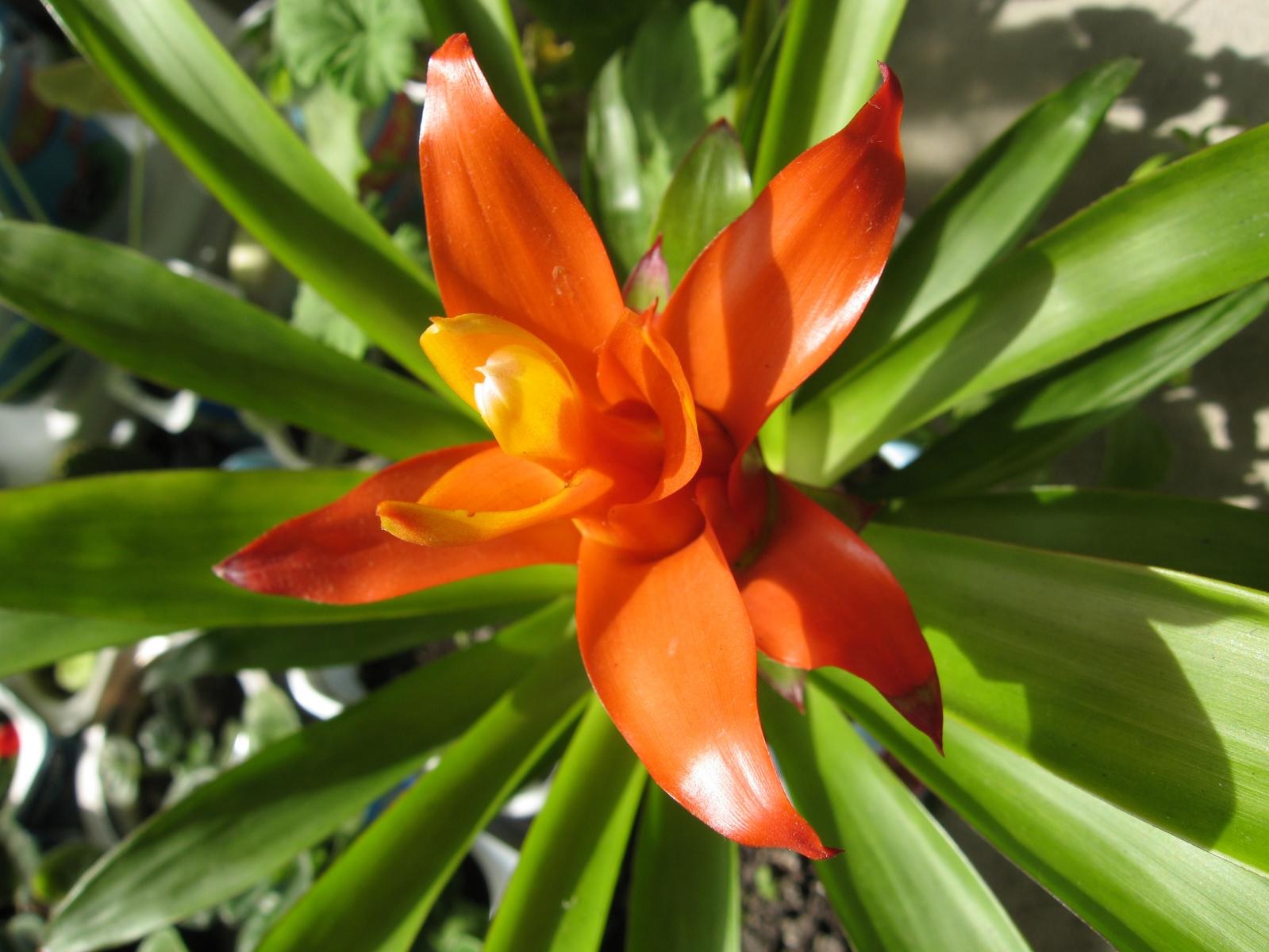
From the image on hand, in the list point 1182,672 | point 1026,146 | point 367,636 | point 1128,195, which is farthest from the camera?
point 367,636

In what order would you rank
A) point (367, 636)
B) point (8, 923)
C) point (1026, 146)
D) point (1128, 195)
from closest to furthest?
point (1128, 195) → point (1026, 146) → point (367, 636) → point (8, 923)

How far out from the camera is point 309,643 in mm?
857

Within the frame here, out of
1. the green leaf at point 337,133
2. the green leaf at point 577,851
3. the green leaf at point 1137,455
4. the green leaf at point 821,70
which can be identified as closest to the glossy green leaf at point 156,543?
the green leaf at point 577,851

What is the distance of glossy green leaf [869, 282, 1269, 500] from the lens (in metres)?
0.68

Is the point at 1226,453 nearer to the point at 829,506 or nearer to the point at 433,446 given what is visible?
the point at 829,506

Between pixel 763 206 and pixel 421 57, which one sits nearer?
pixel 763 206

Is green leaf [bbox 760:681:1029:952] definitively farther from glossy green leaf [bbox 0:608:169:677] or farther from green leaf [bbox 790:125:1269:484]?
glossy green leaf [bbox 0:608:169:677]

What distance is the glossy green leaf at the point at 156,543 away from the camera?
54 cm

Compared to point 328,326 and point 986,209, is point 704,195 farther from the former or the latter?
point 328,326

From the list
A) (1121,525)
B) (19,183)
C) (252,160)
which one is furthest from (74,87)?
(1121,525)

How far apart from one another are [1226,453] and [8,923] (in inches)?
Result: 70.6

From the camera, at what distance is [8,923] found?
123 cm

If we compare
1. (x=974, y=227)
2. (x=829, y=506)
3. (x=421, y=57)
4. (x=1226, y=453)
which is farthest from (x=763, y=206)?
(x=421, y=57)

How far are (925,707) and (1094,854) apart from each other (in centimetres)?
21
